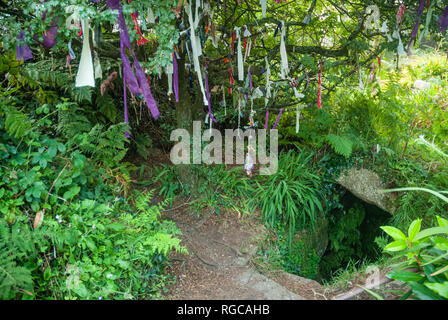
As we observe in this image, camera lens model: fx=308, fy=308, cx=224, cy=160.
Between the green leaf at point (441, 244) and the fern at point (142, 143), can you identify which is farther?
the fern at point (142, 143)

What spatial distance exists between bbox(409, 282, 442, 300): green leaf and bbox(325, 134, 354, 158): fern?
216 cm

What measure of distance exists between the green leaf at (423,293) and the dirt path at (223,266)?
3.67 ft

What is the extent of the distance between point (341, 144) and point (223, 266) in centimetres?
200

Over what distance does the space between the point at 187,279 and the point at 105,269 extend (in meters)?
0.78

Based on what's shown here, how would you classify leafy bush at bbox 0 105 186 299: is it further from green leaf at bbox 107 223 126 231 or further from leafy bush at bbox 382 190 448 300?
leafy bush at bbox 382 190 448 300

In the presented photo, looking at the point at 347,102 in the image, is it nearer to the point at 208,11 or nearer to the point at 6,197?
the point at 208,11

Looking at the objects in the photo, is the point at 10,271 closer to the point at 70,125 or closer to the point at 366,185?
the point at 70,125

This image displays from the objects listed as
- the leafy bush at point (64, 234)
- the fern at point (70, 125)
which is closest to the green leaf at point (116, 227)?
the leafy bush at point (64, 234)

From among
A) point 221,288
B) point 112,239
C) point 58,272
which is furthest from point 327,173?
point 58,272

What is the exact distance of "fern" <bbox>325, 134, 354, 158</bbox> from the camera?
12.0ft

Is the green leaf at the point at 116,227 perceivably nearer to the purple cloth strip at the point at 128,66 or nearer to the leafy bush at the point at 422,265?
the purple cloth strip at the point at 128,66

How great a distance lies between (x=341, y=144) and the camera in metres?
3.71

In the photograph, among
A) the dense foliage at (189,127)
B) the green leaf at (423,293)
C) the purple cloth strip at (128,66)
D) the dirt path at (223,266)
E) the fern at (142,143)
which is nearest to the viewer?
the green leaf at (423,293)

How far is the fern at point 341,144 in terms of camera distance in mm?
3670
